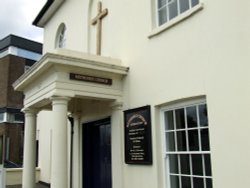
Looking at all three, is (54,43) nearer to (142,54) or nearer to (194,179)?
(142,54)

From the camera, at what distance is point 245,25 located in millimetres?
5371

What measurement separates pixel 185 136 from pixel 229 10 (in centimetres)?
240

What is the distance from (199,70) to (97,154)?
4.63 m

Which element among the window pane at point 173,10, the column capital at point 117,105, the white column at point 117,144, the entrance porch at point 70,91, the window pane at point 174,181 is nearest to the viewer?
the window pane at point 174,181

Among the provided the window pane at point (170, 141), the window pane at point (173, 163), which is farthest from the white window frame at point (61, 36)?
the window pane at point (173, 163)

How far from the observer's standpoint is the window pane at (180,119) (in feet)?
21.7

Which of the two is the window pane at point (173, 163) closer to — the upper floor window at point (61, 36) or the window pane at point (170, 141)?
the window pane at point (170, 141)

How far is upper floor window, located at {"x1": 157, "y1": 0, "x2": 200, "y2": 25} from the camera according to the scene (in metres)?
6.78

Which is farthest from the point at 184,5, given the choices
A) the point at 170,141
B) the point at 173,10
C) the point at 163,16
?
the point at 170,141

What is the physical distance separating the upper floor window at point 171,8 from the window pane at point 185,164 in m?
2.85

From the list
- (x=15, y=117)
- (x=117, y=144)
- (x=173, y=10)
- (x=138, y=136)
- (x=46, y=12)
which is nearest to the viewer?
(x=173, y=10)

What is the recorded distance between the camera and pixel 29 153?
9852 mm

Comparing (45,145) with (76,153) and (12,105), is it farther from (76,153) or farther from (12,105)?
(12,105)

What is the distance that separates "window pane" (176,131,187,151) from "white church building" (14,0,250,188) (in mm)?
19
